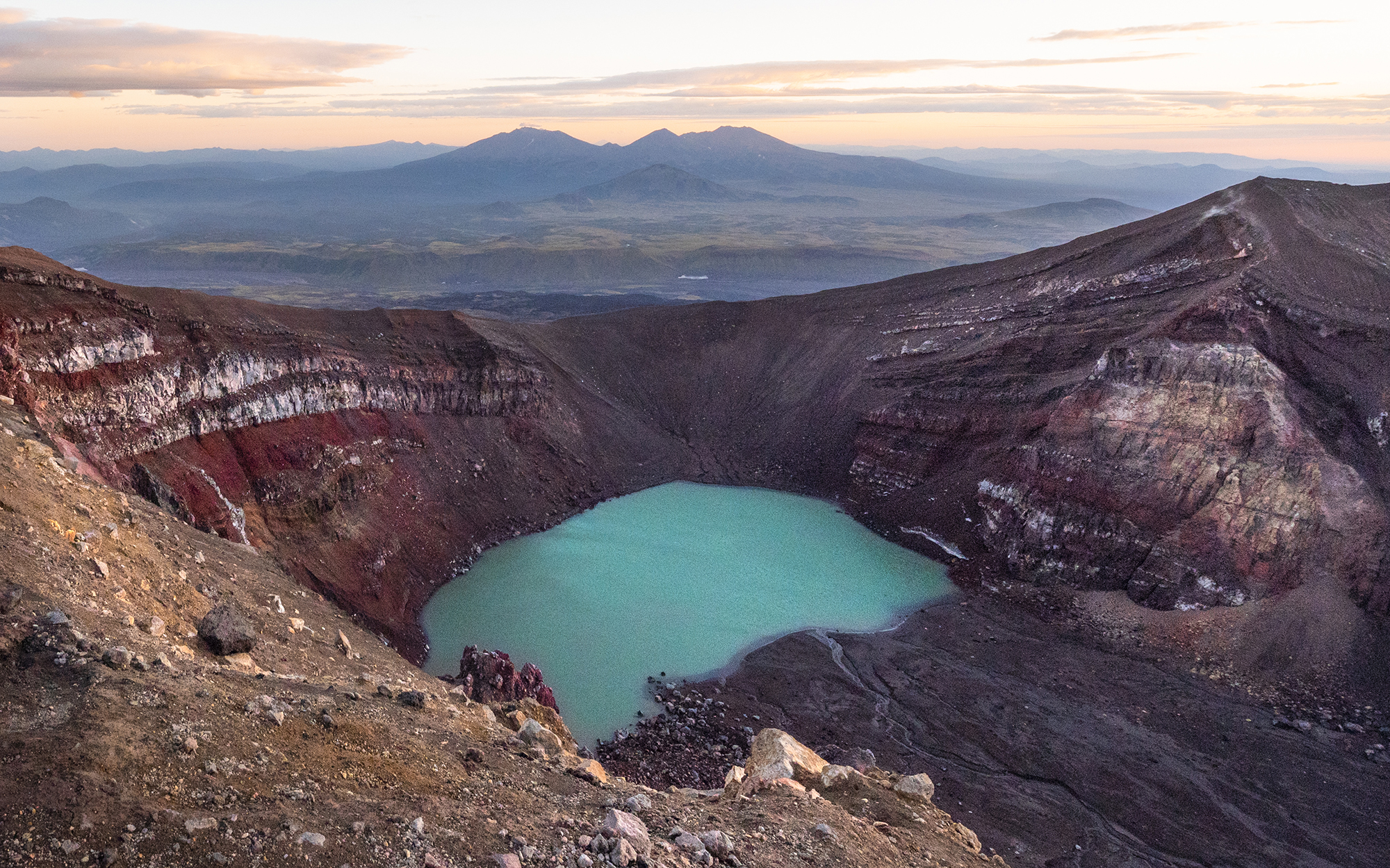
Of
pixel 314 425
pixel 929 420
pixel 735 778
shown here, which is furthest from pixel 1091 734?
pixel 314 425

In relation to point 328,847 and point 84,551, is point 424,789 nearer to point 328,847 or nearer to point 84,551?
point 328,847

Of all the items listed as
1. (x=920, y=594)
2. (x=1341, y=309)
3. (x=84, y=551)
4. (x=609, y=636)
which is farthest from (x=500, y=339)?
(x=1341, y=309)

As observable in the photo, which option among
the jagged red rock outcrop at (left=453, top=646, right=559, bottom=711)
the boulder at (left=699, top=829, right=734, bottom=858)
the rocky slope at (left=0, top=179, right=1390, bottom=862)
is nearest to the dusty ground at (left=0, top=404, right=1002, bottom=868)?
the boulder at (left=699, top=829, right=734, bottom=858)

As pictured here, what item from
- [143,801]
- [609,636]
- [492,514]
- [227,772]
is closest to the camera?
[143,801]

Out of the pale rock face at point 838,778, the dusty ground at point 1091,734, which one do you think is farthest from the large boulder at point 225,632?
the dusty ground at point 1091,734

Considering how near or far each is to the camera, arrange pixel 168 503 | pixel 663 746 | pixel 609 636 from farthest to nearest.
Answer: pixel 609 636 → pixel 168 503 → pixel 663 746

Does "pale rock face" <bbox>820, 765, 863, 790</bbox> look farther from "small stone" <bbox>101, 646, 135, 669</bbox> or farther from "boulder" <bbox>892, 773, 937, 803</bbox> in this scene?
"small stone" <bbox>101, 646, 135, 669</bbox>

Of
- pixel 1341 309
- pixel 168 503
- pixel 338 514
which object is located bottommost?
pixel 338 514
